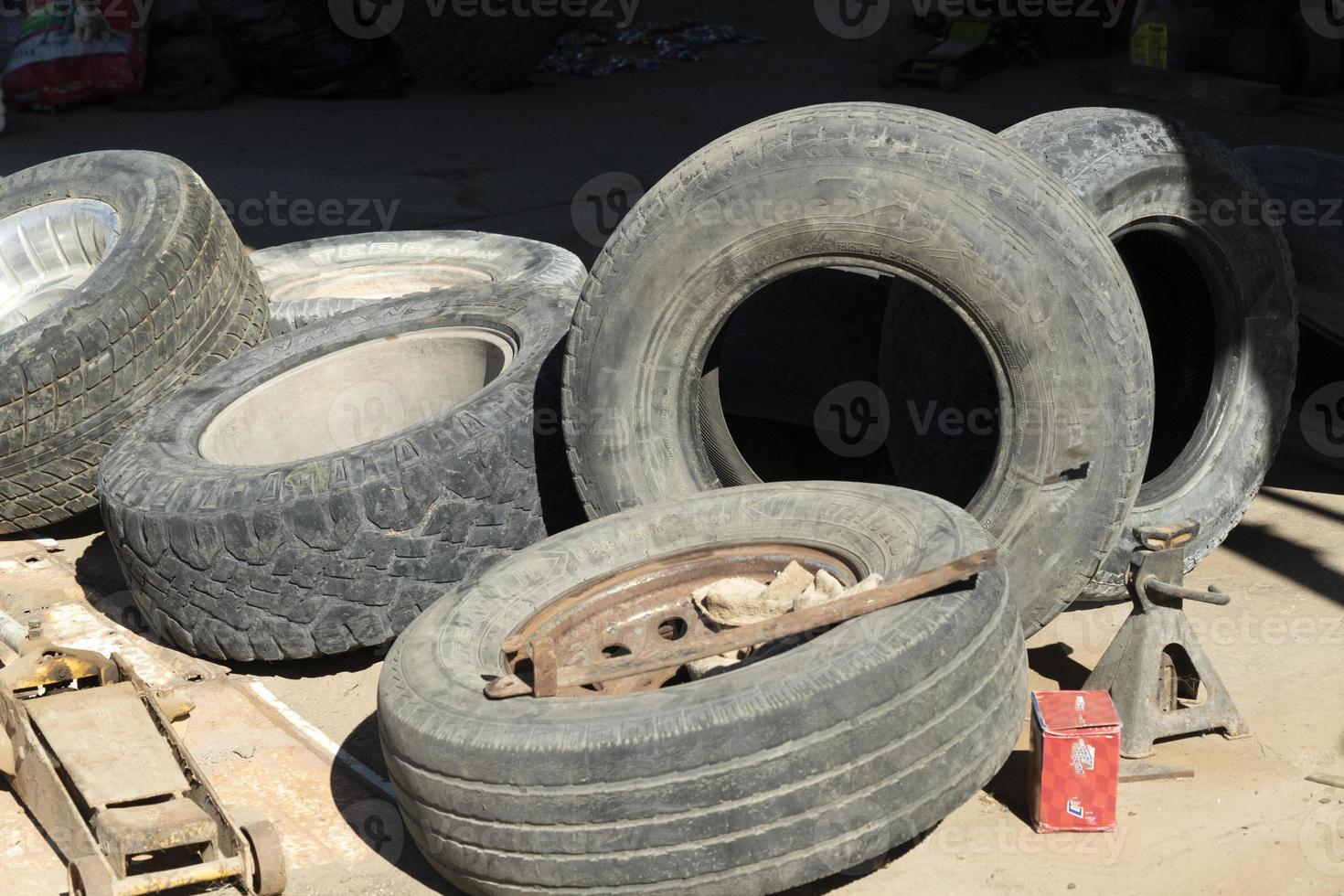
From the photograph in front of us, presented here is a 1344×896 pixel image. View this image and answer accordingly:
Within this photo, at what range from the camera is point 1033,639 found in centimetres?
366

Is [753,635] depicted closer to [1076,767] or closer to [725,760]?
[725,760]

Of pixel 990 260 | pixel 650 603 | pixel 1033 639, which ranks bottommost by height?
pixel 1033 639

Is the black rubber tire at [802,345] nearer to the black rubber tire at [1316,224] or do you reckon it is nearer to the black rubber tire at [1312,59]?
the black rubber tire at [1316,224]

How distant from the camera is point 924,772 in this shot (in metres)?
2.51

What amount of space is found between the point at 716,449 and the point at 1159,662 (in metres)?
1.34

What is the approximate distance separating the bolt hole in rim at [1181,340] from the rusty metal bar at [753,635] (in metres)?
1.34

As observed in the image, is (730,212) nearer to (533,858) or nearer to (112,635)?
(533,858)

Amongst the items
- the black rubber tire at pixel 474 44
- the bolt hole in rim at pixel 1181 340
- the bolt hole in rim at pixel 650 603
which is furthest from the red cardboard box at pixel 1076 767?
the black rubber tire at pixel 474 44

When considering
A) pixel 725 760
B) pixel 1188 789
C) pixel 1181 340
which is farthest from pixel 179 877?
pixel 1181 340

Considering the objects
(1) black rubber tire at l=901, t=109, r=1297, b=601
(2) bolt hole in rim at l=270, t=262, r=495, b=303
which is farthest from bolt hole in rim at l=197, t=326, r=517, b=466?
(1) black rubber tire at l=901, t=109, r=1297, b=601

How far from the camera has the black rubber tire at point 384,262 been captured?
17.7ft

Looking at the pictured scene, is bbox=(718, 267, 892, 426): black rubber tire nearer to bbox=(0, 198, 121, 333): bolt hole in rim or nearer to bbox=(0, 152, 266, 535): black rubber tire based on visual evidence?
bbox=(0, 152, 266, 535): black rubber tire

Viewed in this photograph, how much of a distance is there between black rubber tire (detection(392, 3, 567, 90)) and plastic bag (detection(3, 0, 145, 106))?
6.47 ft

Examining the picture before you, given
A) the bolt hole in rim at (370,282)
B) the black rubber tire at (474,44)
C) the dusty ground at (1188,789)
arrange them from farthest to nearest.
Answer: the black rubber tire at (474,44) → the bolt hole in rim at (370,282) → the dusty ground at (1188,789)
